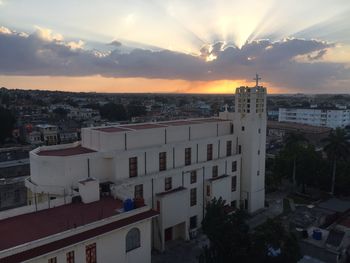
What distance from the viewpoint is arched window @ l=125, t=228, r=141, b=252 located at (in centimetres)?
2116

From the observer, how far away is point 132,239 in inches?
845

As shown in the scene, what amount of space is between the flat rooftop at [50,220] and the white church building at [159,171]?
0.81m

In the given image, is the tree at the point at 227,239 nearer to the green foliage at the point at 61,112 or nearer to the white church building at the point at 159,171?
the white church building at the point at 159,171

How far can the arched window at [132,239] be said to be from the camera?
21156 mm

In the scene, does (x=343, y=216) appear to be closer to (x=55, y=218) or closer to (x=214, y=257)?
(x=214, y=257)

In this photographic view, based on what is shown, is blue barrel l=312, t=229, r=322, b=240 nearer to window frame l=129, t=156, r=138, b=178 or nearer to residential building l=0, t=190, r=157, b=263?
residential building l=0, t=190, r=157, b=263

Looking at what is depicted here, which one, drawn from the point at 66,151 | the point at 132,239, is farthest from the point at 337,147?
the point at 66,151

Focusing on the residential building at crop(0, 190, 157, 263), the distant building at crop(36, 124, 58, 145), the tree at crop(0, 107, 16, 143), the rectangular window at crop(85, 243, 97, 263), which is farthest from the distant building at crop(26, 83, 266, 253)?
the tree at crop(0, 107, 16, 143)

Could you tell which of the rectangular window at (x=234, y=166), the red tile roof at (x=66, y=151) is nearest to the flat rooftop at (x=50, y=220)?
the red tile roof at (x=66, y=151)

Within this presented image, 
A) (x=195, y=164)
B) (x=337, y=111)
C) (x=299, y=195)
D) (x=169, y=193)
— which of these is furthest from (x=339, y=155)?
(x=337, y=111)

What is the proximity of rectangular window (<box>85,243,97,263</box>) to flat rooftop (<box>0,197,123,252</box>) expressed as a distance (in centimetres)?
143

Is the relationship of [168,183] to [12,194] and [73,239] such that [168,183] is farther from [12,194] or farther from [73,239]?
[12,194]

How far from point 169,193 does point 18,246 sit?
14783mm

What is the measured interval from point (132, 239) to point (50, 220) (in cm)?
522
